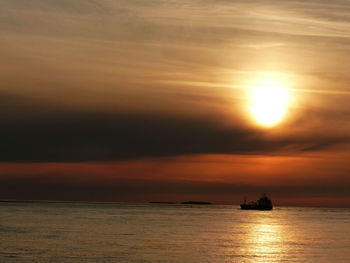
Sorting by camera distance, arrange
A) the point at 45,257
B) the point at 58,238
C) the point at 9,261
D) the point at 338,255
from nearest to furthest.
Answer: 1. the point at 9,261
2. the point at 45,257
3. the point at 338,255
4. the point at 58,238

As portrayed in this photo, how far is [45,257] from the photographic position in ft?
226

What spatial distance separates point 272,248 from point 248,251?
5.80 meters

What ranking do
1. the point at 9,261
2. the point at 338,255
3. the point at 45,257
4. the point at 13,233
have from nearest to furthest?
the point at 9,261
the point at 45,257
the point at 338,255
the point at 13,233

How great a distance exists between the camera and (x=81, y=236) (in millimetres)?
99312

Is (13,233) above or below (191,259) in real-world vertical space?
above

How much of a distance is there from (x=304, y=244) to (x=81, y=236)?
103 ft

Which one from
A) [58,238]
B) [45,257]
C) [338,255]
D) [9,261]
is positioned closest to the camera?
[9,261]

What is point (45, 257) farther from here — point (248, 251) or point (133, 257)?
point (248, 251)

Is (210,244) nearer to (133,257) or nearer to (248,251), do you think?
(248,251)

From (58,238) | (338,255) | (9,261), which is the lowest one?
(9,261)

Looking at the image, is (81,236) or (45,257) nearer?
(45,257)

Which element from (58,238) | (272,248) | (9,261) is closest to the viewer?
(9,261)

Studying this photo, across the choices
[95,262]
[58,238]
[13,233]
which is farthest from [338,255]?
[13,233]

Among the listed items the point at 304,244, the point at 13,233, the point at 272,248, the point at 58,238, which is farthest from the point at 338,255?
the point at 13,233
